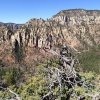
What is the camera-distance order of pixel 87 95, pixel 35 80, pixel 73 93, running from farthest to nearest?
1. pixel 35 80
2. pixel 73 93
3. pixel 87 95

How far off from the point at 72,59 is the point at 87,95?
1513 millimetres

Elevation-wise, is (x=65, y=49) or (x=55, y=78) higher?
(x=65, y=49)

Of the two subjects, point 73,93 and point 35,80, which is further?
point 35,80

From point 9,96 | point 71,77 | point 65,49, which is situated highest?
point 65,49

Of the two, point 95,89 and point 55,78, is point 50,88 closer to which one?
point 55,78

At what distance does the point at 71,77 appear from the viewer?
1017cm

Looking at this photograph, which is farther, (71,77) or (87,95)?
(71,77)

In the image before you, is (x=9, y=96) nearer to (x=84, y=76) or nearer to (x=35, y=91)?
(x=35, y=91)

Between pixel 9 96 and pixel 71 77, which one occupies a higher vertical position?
pixel 71 77

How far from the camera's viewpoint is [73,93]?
993 cm

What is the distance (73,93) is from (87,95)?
28.4 inches

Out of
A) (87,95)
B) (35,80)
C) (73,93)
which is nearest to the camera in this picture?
(87,95)

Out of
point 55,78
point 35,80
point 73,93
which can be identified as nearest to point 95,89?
point 73,93

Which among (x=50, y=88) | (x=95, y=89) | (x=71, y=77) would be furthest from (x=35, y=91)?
(x=95, y=89)
